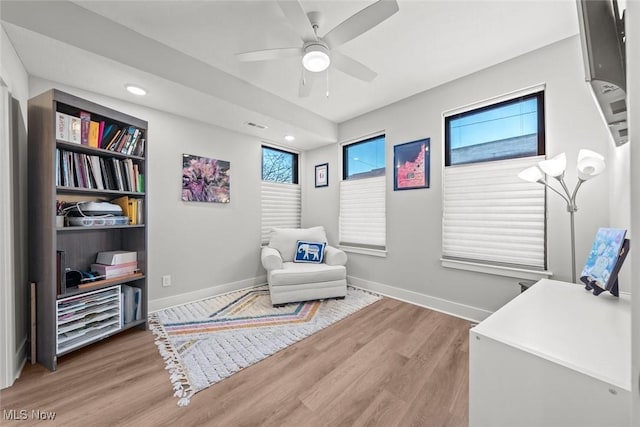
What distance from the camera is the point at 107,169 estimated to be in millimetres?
2186

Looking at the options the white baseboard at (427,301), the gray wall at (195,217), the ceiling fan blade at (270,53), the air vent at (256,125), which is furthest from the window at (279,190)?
the ceiling fan blade at (270,53)

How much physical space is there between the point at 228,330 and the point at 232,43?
2.57 m

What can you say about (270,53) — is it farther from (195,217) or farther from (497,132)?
(497,132)

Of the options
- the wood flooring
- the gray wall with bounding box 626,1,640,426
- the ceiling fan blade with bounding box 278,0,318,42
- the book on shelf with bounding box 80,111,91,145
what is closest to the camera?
the gray wall with bounding box 626,1,640,426

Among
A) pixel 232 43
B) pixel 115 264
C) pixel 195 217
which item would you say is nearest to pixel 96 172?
pixel 115 264

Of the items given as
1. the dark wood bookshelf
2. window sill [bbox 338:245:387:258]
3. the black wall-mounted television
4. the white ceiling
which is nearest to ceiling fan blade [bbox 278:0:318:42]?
the white ceiling

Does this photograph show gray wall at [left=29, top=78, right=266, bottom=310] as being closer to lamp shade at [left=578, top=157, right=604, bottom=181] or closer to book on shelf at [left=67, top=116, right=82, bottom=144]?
book on shelf at [left=67, top=116, right=82, bottom=144]

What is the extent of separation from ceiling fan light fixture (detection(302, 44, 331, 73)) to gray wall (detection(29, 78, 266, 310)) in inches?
75.8

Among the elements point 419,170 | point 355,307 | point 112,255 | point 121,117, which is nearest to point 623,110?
point 419,170

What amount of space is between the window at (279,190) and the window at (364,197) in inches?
35.6

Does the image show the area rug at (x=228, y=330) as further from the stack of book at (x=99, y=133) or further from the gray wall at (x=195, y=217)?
the stack of book at (x=99, y=133)

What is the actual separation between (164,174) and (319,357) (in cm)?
254

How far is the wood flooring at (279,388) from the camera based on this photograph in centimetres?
138

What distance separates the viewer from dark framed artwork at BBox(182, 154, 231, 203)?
304 centimetres
